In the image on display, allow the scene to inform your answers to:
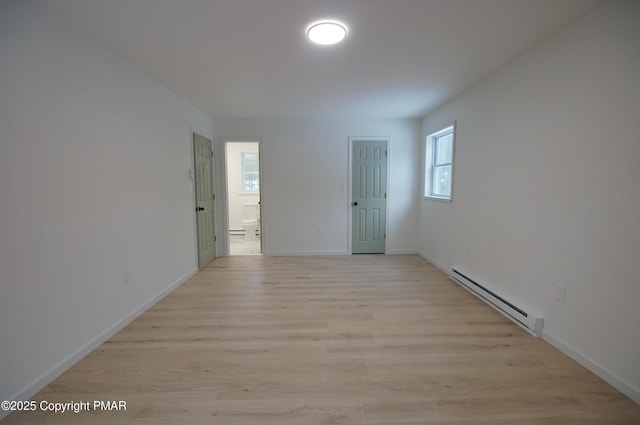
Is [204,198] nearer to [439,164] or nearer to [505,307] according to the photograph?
[439,164]

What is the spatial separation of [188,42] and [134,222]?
5.61ft

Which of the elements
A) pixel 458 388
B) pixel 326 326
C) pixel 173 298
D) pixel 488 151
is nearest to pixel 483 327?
pixel 458 388

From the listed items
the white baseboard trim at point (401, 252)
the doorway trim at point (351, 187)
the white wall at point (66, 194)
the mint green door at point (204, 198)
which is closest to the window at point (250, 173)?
the mint green door at point (204, 198)

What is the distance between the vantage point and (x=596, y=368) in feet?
5.80

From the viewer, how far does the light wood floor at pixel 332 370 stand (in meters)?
1.47

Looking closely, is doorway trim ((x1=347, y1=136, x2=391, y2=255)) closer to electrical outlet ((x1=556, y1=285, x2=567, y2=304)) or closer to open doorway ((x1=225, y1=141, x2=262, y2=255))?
open doorway ((x1=225, y1=141, x2=262, y2=255))

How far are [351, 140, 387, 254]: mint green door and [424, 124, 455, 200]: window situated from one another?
2.39 feet

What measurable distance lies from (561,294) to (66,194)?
3.74m

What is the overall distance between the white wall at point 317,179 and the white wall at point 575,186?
187 cm

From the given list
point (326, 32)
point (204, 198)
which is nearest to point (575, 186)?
point (326, 32)

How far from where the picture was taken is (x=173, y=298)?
3.04 metres

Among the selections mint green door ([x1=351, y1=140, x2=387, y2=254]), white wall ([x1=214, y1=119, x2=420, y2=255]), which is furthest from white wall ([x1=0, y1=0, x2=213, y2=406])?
mint green door ([x1=351, y1=140, x2=387, y2=254])

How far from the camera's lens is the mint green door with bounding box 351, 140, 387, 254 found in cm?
477

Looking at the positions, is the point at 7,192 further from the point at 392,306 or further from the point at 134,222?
the point at 392,306
